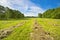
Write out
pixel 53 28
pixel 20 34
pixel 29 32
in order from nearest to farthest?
pixel 20 34, pixel 29 32, pixel 53 28

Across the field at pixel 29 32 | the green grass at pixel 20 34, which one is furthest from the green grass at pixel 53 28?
the green grass at pixel 20 34

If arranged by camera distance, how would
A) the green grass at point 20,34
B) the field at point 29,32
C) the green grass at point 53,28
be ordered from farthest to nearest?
the green grass at point 53,28 < the field at point 29,32 < the green grass at point 20,34

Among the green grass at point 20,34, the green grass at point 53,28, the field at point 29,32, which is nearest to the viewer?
the green grass at point 20,34

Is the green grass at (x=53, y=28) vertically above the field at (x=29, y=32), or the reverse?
the field at (x=29, y=32)

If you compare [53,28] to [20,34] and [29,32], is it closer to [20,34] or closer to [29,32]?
[29,32]

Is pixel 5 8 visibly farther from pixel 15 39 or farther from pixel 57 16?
pixel 15 39

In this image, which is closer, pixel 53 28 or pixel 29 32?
pixel 29 32

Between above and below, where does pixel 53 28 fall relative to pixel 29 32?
below

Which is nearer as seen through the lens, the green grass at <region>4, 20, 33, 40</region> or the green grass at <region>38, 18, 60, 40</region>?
the green grass at <region>4, 20, 33, 40</region>

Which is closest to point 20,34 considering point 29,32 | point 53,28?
point 29,32

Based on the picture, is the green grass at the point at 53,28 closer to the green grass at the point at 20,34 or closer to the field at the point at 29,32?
the field at the point at 29,32

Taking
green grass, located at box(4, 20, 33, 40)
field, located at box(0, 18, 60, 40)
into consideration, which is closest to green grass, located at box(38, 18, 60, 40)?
field, located at box(0, 18, 60, 40)

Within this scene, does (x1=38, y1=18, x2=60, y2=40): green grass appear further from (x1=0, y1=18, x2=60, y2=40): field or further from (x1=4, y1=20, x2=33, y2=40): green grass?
(x1=4, y1=20, x2=33, y2=40): green grass

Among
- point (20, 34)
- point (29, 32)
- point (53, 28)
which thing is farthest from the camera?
point (53, 28)
